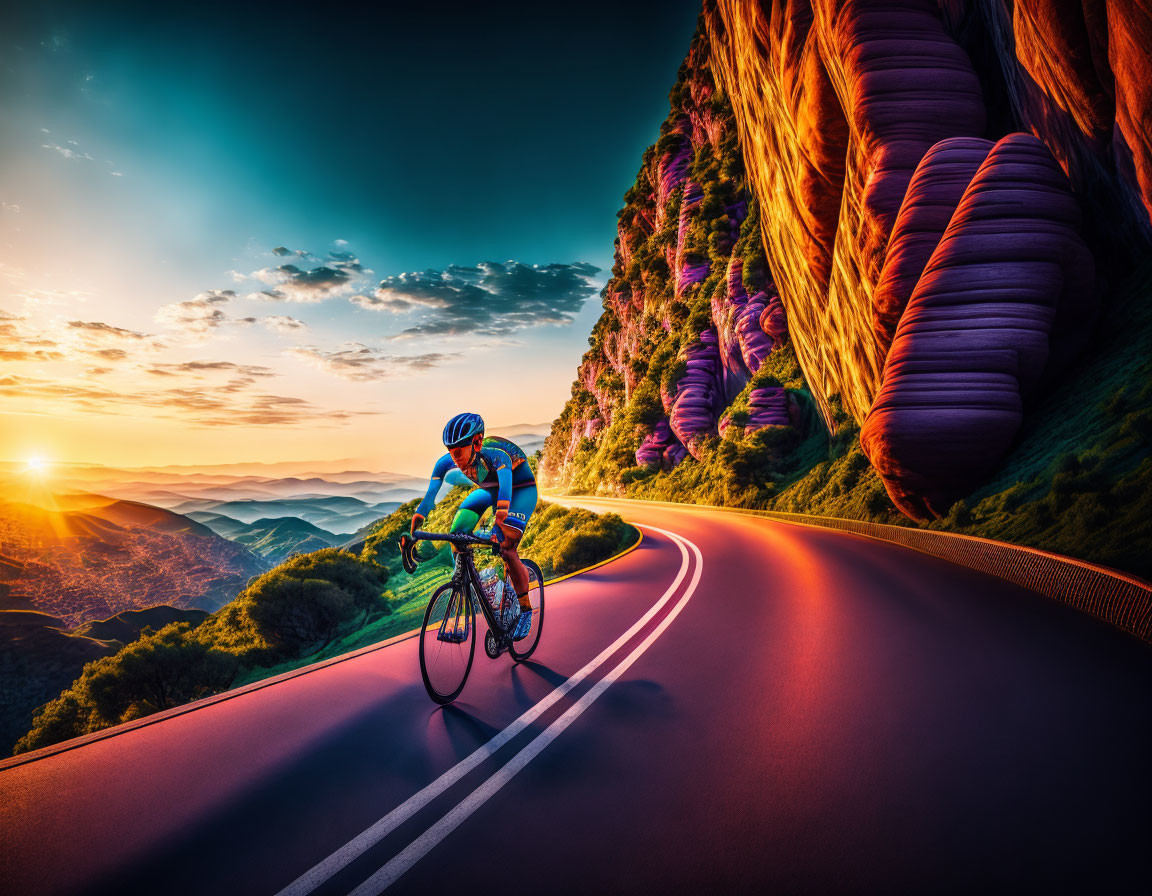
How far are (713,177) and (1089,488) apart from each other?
153 ft

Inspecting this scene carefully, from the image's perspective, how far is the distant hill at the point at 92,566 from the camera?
9078 cm

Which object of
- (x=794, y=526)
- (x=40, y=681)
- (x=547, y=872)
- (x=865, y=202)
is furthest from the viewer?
(x=40, y=681)

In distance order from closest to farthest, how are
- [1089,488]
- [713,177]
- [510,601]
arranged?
[510,601], [1089,488], [713,177]

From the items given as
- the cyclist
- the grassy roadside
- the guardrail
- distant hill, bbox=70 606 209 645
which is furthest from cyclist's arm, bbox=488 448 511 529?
distant hill, bbox=70 606 209 645

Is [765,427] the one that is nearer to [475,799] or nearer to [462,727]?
A: [462,727]

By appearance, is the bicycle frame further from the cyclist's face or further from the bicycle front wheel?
the cyclist's face

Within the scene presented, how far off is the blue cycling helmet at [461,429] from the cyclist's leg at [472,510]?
0.52 meters

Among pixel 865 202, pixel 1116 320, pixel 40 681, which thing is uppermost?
pixel 865 202

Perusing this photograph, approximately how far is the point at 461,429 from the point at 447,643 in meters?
1.83

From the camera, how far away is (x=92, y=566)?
4532 inches

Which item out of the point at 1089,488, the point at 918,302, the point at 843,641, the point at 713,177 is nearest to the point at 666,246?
the point at 713,177

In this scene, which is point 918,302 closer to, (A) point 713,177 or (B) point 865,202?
(B) point 865,202

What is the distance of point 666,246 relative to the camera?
190ft

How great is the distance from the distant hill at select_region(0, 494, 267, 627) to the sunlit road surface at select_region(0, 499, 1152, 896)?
305 feet
